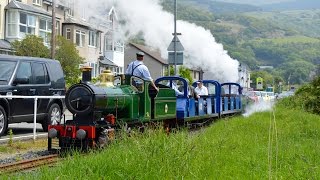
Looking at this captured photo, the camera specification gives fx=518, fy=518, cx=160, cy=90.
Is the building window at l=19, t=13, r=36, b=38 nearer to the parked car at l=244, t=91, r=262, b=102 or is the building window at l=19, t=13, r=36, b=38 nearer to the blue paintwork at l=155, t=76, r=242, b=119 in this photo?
the parked car at l=244, t=91, r=262, b=102

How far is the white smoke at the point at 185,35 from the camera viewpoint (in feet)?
135

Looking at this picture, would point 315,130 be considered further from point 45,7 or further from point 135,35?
point 45,7

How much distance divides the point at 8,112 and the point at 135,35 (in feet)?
120

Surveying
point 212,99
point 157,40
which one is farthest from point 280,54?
point 212,99

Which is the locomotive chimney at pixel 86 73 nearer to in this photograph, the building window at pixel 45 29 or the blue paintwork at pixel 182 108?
the blue paintwork at pixel 182 108

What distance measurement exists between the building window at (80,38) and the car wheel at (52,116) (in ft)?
122

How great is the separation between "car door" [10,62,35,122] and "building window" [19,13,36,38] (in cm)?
3008

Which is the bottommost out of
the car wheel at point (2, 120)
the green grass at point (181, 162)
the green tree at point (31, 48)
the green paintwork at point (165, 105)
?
the green grass at point (181, 162)

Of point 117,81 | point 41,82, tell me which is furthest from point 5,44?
point 117,81

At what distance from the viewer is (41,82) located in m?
14.7

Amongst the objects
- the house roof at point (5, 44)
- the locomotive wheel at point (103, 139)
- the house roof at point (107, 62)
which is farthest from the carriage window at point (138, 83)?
the house roof at point (107, 62)

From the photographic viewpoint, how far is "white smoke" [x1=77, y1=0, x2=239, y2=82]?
41.2 meters

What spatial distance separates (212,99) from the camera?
20.5 metres

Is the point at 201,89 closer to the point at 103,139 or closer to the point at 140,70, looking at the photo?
the point at 140,70
